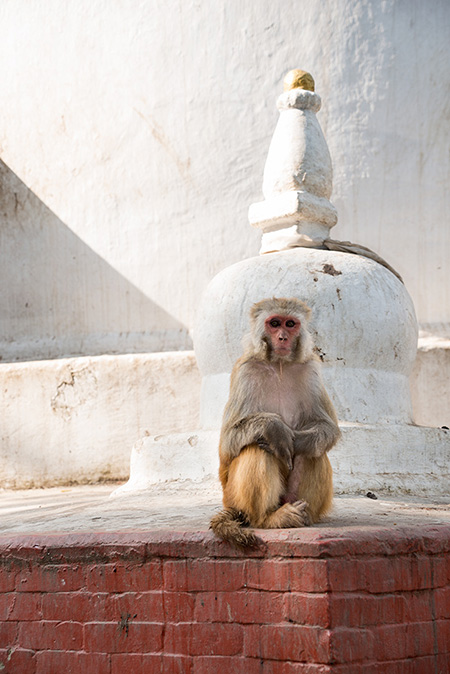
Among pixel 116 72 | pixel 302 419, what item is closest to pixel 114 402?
pixel 116 72

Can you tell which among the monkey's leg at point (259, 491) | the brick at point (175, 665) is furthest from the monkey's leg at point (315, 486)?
the brick at point (175, 665)

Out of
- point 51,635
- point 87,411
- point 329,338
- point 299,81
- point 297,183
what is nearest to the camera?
point 51,635

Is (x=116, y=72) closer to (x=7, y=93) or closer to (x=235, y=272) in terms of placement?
(x=7, y=93)

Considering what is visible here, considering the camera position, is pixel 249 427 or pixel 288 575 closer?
pixel 288 575

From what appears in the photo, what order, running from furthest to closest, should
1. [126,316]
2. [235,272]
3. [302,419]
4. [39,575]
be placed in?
[126,316]
[235,272]
[302,419]
[39,575]

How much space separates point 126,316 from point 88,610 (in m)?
4.31

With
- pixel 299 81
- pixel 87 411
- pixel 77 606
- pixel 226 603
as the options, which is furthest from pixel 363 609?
pixel 87 411

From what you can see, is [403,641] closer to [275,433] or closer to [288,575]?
[288,575]

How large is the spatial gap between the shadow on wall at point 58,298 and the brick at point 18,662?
4.05m

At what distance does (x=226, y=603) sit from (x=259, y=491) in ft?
1.42

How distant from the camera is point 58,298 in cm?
743

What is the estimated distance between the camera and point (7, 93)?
7.66 meters

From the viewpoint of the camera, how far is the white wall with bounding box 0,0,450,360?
701 centimetres

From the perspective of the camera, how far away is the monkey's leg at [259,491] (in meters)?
3.15
